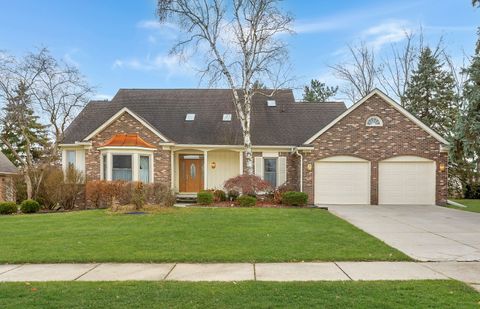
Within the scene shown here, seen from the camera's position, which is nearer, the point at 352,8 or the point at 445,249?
the point at 445,249

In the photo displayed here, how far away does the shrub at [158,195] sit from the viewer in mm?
15773

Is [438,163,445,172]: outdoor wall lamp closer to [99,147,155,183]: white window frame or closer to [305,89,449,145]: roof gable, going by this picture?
[305,89,449,145]: roof gable

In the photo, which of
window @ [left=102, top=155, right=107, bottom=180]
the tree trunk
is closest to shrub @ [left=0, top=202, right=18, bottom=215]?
the tree trunk

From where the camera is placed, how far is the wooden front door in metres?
21.5

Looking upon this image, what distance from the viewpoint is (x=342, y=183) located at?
18.0m

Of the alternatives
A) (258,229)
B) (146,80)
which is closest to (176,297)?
(258,229)

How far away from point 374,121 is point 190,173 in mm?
10369

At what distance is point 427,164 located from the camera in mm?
17656

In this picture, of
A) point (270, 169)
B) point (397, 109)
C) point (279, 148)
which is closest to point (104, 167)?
point (270, 169)

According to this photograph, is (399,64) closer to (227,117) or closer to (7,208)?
(227,117)

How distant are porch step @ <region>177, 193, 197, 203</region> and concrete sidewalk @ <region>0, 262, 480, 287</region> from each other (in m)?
12.6

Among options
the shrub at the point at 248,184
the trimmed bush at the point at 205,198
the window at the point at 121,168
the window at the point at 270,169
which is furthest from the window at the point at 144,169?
the window at the point at 270,169

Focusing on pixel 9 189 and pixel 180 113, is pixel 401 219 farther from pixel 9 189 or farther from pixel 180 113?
pixel 9 189

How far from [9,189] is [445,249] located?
822 inches
